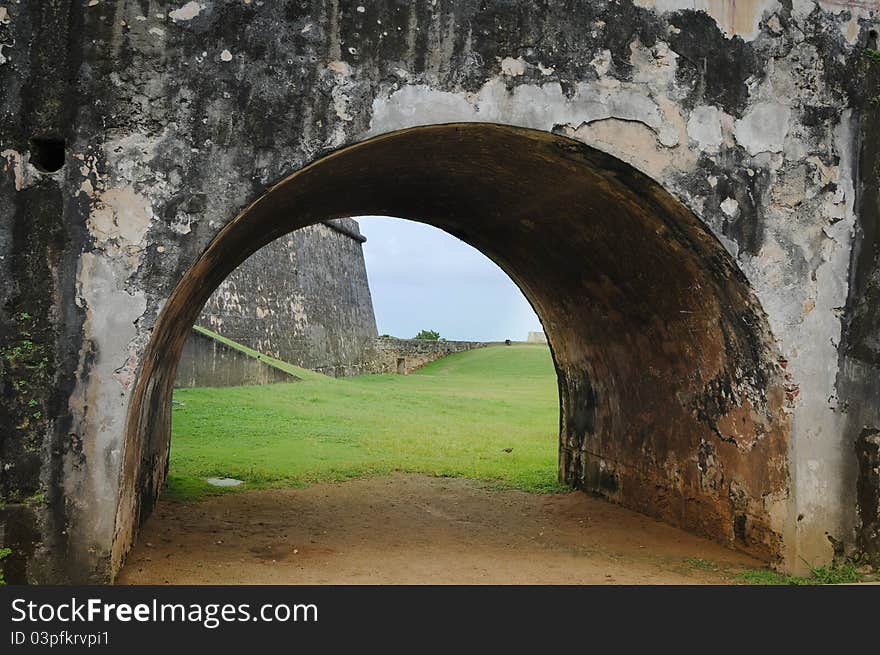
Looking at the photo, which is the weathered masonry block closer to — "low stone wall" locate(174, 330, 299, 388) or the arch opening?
the arch opening

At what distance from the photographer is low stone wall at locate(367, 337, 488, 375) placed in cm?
2978

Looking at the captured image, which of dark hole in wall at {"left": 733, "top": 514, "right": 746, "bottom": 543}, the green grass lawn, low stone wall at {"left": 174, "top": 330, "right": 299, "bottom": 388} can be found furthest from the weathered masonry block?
low stone wall at {"left": 174, "top": 330, "right": 299, "bottom": 388}

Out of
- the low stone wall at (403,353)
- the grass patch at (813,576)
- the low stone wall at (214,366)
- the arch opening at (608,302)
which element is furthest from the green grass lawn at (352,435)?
the low stone wall at (403,353)

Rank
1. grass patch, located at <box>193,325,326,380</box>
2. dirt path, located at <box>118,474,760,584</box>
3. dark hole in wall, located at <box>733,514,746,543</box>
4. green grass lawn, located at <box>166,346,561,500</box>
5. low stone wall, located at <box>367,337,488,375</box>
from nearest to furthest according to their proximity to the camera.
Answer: dirt path, located at <box>118,474,760,584</box> → dark hole in wall, located at <box>733,514,746,543</box> → green grass lawn, located at <box>166,346,561,500</box> → grass patch, located at <box>193,325,326,380</box> → low stone wall, located at <box>367,337,488,375</box>

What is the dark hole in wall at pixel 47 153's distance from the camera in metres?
4.27

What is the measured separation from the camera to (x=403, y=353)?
3147cm

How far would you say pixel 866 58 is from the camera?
5340 mm

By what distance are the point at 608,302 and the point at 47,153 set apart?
4352 mm

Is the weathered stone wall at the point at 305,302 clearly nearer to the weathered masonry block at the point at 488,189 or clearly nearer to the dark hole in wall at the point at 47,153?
the weathered masonry block at the point at 488,189

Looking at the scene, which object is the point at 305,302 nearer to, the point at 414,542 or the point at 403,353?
the point at 403,353

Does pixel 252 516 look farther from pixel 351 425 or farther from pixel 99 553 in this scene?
pixel 351 425

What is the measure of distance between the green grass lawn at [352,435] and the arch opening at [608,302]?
64.9 inches

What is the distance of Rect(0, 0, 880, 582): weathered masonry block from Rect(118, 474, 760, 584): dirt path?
1.32 feet

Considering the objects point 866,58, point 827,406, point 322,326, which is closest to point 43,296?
point 827,406
